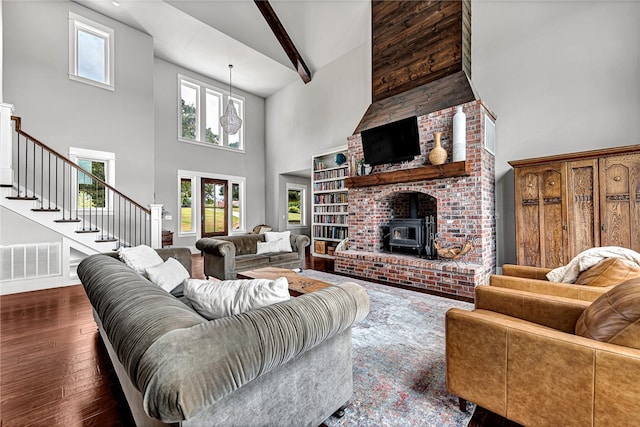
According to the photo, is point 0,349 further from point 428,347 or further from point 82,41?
point 82,41

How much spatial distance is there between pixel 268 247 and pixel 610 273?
4.03 m

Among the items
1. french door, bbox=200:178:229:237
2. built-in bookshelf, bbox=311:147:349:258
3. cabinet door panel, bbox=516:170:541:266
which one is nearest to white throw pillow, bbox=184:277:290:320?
cabinet door panel, bbox=516:170:541:266

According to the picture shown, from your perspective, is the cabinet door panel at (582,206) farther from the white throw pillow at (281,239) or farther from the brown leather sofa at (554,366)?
the white throw pillow at (281,239)

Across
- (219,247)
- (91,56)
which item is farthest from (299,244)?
(91,56)

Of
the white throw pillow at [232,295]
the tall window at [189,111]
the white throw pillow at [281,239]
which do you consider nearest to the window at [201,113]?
the tall window at [189,111]

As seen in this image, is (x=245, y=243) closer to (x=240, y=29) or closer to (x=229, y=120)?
(x=229, y=120)

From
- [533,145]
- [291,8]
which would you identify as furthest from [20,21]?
[533,145]

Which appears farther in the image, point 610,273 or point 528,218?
point 528,218

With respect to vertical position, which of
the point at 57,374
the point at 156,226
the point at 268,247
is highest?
the point at 156,226

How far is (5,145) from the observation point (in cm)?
371

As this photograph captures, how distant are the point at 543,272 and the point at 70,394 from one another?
354 cm

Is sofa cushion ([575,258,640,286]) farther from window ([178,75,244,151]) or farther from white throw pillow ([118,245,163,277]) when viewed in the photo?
window ([178,75,244,151])

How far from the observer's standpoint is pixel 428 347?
2131 mm

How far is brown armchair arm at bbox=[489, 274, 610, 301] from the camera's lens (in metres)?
1.74
